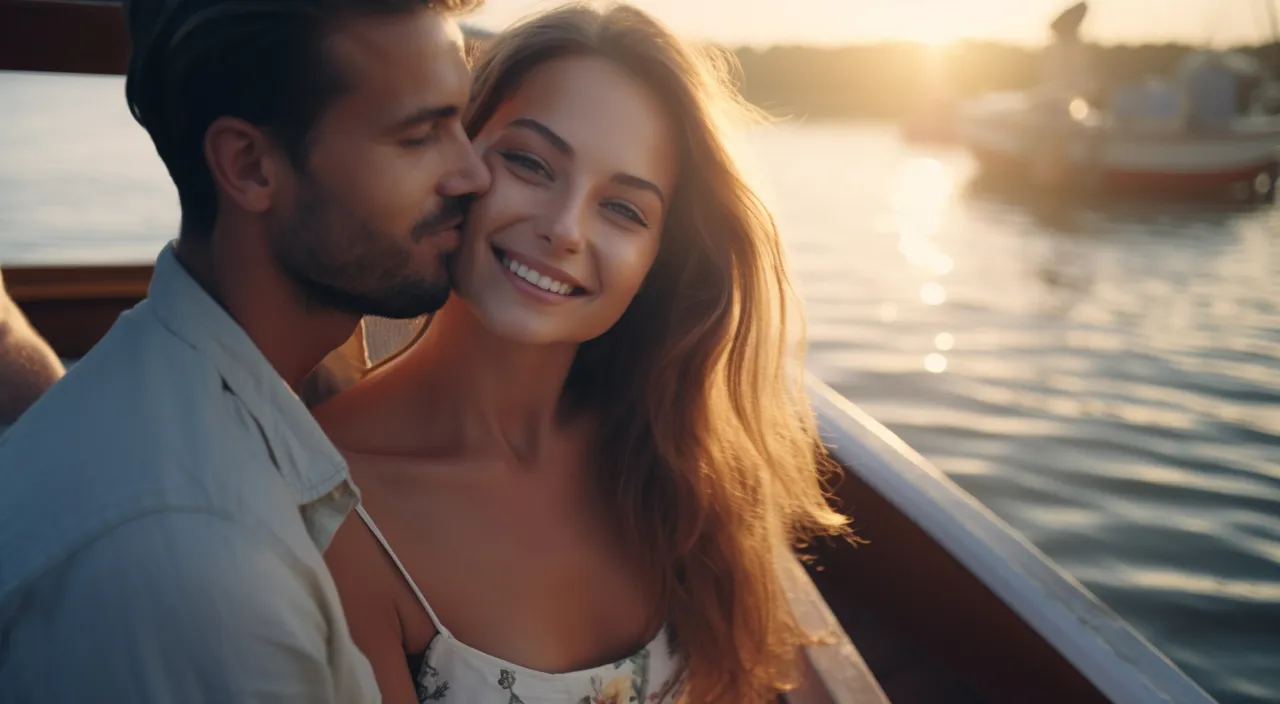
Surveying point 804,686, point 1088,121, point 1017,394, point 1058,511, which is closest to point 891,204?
point 1088,121

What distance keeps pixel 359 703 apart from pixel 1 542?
446 mm

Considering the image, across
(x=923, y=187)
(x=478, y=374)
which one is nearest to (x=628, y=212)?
(x=478, y=374)

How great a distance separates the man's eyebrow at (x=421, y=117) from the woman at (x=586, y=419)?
25cm

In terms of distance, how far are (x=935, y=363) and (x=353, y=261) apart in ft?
28.9

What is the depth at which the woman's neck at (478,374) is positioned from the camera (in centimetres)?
186

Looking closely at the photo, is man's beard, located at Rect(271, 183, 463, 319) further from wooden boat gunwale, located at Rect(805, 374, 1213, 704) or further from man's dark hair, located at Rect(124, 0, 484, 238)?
wooden boat gunwale, located at Rect(805, 374, 1213, 704)

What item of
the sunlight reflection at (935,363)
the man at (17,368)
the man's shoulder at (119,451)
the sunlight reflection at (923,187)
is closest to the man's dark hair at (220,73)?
the man's shoulder at (119,451)

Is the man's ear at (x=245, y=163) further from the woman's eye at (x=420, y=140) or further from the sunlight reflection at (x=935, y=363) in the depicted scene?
the sunlight reflection at (x=935, y=363)

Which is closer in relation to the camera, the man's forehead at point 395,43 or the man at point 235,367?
the man at point 235,367

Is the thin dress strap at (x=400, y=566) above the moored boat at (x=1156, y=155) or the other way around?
the other way around

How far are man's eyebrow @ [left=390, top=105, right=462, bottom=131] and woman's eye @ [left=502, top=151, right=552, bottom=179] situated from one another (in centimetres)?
29

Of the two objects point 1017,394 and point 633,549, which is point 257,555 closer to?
point 633,549

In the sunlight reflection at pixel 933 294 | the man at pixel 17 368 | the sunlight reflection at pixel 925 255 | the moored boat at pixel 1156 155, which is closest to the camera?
the man at pixel 17 368

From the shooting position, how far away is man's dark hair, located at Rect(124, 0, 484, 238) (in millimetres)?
1215
